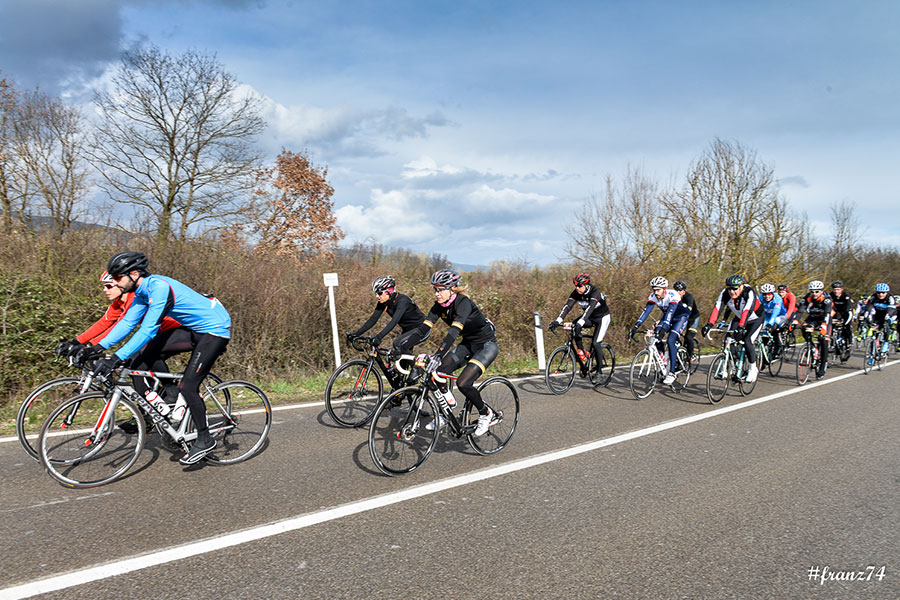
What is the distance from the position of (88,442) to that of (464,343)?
3.62m

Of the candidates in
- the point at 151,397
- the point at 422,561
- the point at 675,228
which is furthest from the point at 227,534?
the point at 675,228

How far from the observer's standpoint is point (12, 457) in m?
5.07

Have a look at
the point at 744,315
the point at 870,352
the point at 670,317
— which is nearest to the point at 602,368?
the point at 670,317

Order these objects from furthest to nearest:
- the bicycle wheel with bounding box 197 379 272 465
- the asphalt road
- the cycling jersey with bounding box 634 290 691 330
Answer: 1. the cycling jersey with bounding box 634 290 691 330
2. the bicycle wheel with bounding box 197 379 272 465
3. the asphalt road

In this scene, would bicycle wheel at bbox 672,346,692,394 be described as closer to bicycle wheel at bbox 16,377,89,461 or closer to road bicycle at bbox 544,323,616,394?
road bicycle at bbox 544,323,616,394

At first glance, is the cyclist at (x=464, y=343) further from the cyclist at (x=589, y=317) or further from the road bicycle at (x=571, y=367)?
the cyclist at (x=589, y=317)

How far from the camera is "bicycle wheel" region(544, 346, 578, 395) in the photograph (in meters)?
9.30

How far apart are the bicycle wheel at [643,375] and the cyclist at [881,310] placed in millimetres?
8800

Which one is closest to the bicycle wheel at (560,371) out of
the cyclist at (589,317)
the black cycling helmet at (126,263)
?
A: the cyclist at (589,317)

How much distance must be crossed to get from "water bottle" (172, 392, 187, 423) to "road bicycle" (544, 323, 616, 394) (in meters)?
5.97

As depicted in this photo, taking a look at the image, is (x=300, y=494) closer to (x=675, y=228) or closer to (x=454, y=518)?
(x=454, y=518)

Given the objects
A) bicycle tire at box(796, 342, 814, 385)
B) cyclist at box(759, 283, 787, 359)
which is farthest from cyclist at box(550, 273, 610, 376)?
bicycle tire at box(796, 342, 814, 385)

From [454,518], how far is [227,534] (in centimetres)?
158

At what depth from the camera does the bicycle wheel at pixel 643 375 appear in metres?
9.00
